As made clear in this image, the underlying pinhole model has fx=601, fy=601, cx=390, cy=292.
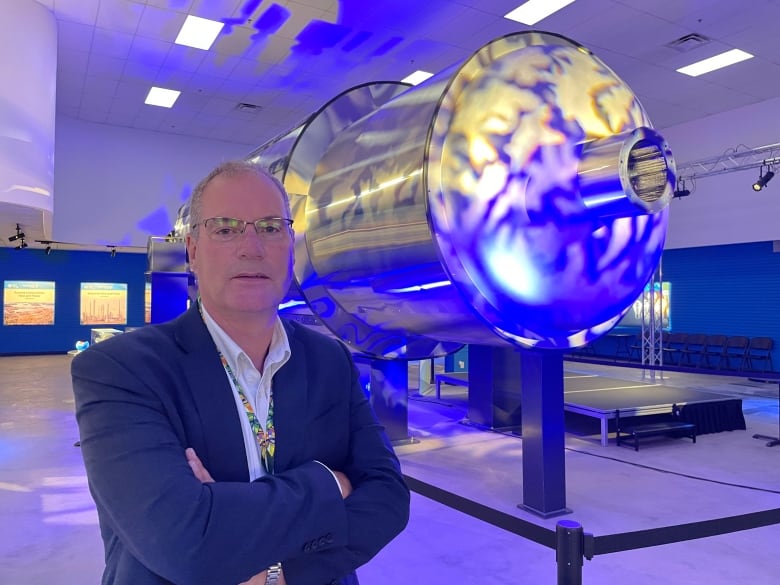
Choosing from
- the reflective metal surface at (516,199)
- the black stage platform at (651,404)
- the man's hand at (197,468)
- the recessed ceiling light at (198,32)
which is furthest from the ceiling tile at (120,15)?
the man's hand at (197,468)

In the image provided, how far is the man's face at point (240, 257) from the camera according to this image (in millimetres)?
1276

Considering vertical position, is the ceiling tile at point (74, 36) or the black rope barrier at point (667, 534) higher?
the ceiling tile at point (74, 36)

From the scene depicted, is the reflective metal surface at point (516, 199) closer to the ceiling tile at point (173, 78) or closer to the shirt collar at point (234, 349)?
the shirt collar at point (234, 349)

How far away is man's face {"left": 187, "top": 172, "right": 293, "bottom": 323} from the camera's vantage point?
1276 mm

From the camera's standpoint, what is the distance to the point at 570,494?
4219mm

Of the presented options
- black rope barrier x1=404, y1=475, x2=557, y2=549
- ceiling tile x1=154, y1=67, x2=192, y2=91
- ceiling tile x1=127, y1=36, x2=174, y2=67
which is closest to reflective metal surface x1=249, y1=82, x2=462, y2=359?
black rope barrier x1=404, y1=475, x2=557, y2=549

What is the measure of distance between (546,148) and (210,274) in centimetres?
143

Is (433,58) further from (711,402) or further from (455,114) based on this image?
(455,114)

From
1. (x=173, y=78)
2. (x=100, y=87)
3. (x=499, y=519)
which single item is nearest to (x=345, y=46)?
(x=173, y=78)

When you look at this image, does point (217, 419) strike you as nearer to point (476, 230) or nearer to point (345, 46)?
Result: point (476, 230)

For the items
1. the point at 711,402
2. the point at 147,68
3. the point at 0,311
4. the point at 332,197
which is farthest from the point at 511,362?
the point at 0,311

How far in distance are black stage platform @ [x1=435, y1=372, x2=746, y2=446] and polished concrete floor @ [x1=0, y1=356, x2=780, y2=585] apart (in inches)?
7.0

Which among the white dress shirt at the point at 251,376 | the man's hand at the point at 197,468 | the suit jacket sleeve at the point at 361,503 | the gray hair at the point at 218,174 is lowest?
the suit jacket sleeve at the point at 361,503

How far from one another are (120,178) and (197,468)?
51.6 ft
